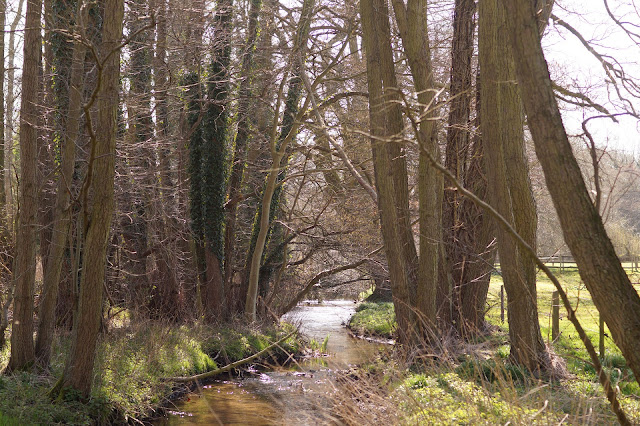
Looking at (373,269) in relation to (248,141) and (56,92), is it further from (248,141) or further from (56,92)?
(56,92)

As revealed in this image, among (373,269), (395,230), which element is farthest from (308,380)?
(373,269)

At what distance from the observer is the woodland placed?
418cm

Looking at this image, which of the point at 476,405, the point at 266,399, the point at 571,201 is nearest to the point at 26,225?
the point at 266,399

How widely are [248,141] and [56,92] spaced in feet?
23.7

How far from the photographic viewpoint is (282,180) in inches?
610

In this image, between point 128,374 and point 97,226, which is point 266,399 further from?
point 97,226

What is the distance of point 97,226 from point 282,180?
8.66 meters

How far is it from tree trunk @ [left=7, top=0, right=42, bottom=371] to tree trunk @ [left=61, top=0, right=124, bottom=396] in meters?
1.20

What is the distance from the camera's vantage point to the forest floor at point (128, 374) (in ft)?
22.3

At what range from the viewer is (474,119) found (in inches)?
447

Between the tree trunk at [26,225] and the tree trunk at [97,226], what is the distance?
1.20 m

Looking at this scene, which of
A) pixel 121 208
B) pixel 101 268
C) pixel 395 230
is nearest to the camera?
pixel 101 268

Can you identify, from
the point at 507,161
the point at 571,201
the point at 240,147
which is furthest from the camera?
the point at 240,147

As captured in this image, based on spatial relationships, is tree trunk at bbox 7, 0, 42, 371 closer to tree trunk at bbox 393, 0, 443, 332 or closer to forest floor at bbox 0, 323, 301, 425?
forest floor at bbox 0, 323, 301, 425
